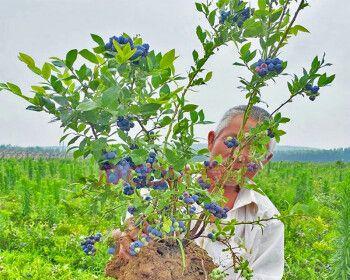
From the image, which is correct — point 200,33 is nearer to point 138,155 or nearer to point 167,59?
point 167,59

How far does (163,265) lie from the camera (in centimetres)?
158

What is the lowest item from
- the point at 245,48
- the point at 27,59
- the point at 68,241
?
the point at 68,241

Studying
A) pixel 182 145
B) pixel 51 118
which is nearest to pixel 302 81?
pixel 182 145

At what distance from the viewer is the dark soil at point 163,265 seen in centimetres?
157

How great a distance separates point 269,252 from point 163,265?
3.10 feet

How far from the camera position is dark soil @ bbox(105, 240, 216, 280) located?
157cm

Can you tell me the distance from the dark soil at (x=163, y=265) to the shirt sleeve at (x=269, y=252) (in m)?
0.75

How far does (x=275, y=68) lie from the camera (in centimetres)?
150

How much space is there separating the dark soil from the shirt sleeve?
748 millimetres

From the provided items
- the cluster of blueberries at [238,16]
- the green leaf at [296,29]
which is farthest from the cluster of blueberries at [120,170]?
the green leaf at [296,29]

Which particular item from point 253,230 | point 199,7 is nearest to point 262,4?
point 199,7

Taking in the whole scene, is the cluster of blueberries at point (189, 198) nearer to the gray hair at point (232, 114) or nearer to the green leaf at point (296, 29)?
the green leaf at point (296, 29)

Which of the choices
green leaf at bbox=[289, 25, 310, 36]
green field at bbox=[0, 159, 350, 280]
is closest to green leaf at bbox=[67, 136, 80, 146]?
green leaf at bbox=[289, 25, 310, 36]

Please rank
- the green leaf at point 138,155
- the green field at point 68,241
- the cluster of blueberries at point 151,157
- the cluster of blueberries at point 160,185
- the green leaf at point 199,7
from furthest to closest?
the green field at point 68,241 → the green leaf at point 199,7 → the cluster of blueberries at point 160,185 → the cluster of blueberries at point 151,157 → the green leaf at point 138,155
